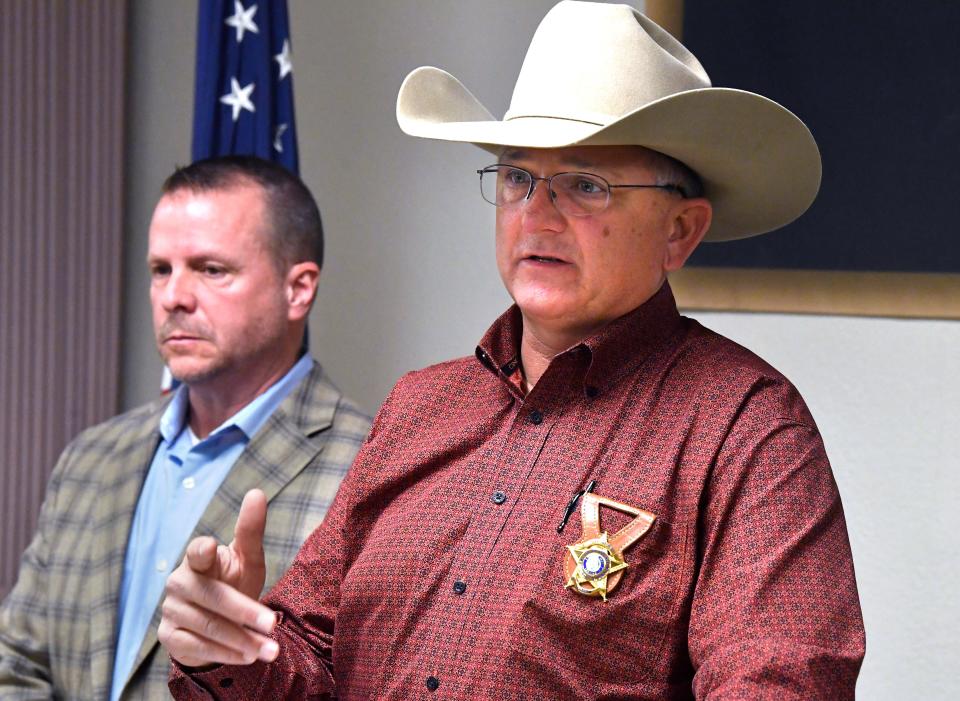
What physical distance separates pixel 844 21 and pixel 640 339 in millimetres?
1052

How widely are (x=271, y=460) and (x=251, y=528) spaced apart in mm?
834

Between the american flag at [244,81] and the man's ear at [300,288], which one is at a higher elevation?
the american flag at [244,81]

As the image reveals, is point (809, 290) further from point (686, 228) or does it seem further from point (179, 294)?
point (179, 294)

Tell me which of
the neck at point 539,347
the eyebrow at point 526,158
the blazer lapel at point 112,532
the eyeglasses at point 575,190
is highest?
the eyebrow at point 526,158

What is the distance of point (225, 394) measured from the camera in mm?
2455

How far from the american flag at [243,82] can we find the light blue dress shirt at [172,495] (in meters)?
0.52

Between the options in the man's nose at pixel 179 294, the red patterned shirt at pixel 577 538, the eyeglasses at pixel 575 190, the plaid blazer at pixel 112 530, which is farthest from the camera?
the man's nose at pixel 179 294

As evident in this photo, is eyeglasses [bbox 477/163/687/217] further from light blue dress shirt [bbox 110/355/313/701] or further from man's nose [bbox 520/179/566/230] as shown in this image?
light blue dress shirt [bbox 110/355/313/701]

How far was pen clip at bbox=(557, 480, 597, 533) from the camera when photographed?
4.95 ft

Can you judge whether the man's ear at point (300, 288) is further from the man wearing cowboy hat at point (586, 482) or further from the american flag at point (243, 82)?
the man wearing cowboy hat at point (586, 482)

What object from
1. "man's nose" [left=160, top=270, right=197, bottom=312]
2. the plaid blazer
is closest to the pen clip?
the plaid blazer

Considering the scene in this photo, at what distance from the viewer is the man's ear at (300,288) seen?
2.49 meters

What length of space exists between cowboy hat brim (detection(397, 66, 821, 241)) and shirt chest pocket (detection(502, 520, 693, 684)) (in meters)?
0.49

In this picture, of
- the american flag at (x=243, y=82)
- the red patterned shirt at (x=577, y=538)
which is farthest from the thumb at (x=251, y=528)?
the american flag at (x=243, y=82)
